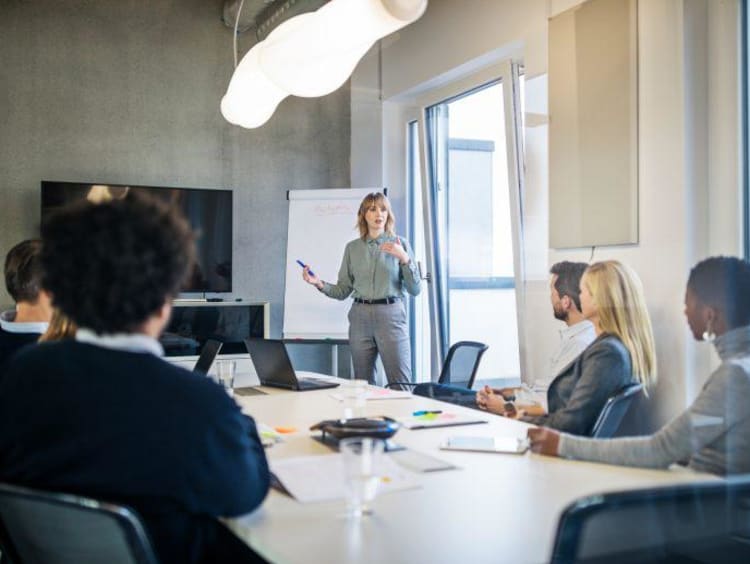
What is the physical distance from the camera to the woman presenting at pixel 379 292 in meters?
4.39

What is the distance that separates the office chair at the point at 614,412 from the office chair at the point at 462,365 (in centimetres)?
129

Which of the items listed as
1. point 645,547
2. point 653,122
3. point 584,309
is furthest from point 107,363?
point 653,122

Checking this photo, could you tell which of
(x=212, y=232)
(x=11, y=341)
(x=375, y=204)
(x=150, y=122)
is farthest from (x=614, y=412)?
(x=150, y=122)

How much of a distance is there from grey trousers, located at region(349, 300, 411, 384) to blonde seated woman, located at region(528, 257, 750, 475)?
8.71 feet

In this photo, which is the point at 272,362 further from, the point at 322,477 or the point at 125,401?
the point at 125,401

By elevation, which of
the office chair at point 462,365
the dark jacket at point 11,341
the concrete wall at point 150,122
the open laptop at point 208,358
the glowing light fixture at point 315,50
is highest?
the concrete wall at point 150,122

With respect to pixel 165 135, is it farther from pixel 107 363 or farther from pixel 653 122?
pixel 107 363

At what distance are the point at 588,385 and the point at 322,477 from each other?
113cm

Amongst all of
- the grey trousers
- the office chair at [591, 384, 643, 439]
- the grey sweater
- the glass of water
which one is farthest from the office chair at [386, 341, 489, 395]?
the glass of water

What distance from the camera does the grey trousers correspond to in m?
4.42

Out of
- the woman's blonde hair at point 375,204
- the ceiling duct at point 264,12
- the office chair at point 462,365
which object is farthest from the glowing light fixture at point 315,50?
the ceiling duct at point 264,12

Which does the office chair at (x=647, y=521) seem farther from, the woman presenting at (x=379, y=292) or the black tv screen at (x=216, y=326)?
the black tv screen at (x=216, y=326)

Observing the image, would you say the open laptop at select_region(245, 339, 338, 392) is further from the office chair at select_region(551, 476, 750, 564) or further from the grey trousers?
the office chair at select_region(551, 476, 750, 564)

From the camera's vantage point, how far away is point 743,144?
2422 millimetres
